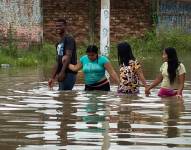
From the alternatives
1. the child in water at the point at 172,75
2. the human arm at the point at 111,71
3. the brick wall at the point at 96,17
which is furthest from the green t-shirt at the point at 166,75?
the brick wall at the point at 96,17

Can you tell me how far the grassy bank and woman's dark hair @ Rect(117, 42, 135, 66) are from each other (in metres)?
9.20

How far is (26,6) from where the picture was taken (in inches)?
1017

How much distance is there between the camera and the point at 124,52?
1271cm

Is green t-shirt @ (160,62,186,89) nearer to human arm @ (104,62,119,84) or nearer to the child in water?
the child in water

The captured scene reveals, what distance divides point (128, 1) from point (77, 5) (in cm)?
261

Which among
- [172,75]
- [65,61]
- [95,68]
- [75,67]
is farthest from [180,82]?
[65,61]

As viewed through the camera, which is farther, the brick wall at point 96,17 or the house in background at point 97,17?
the brick wall at point 96,17

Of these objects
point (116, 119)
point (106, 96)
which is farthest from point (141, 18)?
point (116, 119)

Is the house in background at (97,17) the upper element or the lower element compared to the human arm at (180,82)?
upper

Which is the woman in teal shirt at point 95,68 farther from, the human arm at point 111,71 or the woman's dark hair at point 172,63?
the woman's dark hair at point 172,63

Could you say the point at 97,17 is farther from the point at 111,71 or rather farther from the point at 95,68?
the point at 111,71

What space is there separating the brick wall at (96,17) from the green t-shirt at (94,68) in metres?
17.4

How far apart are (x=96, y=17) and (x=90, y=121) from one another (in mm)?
22588

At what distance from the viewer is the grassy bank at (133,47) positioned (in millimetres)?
→ 22547
